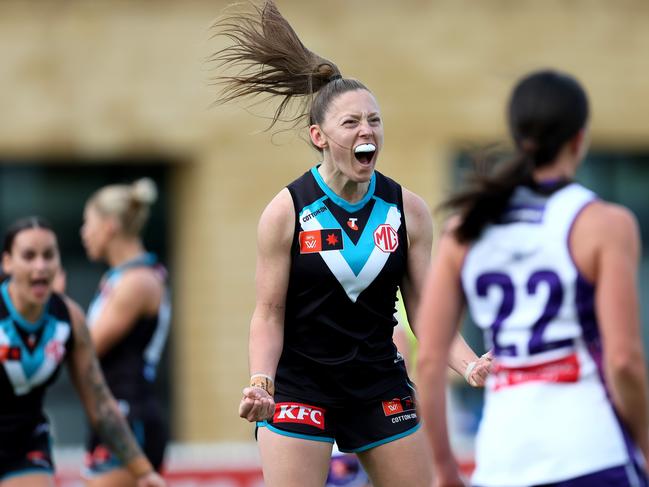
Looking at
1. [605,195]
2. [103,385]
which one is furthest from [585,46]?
[103,385]

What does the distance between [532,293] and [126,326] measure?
4.85 metres

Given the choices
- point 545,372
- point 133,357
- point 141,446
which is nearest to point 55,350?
point 133,357

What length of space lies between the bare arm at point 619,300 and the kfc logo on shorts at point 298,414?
6.01 feet

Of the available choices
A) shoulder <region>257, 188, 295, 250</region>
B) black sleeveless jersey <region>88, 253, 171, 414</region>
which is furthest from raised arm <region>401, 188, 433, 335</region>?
black sleeveless jersey <region>88, 253, 171, 414</region>

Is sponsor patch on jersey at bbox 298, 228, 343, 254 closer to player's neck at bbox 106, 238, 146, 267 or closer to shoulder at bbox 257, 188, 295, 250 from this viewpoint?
shoulder at bbox 257, 188, 295, 250

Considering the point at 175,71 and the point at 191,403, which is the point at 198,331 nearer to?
the point at 191,403

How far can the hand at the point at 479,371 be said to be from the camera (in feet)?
19.3

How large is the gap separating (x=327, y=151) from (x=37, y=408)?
2.46 m

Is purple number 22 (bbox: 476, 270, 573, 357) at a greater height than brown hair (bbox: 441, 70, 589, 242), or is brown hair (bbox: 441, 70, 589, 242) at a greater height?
brown hair (bbox: 441, 70, 589, 242)

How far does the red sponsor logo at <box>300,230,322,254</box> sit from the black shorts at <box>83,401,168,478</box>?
122 inches

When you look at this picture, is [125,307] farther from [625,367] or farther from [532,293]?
[625,367]

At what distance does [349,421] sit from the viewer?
6.24 metres

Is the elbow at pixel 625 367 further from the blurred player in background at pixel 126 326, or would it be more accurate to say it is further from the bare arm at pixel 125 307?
the bare arm at pixel 125 307

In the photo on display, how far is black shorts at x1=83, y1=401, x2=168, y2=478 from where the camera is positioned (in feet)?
28.9
